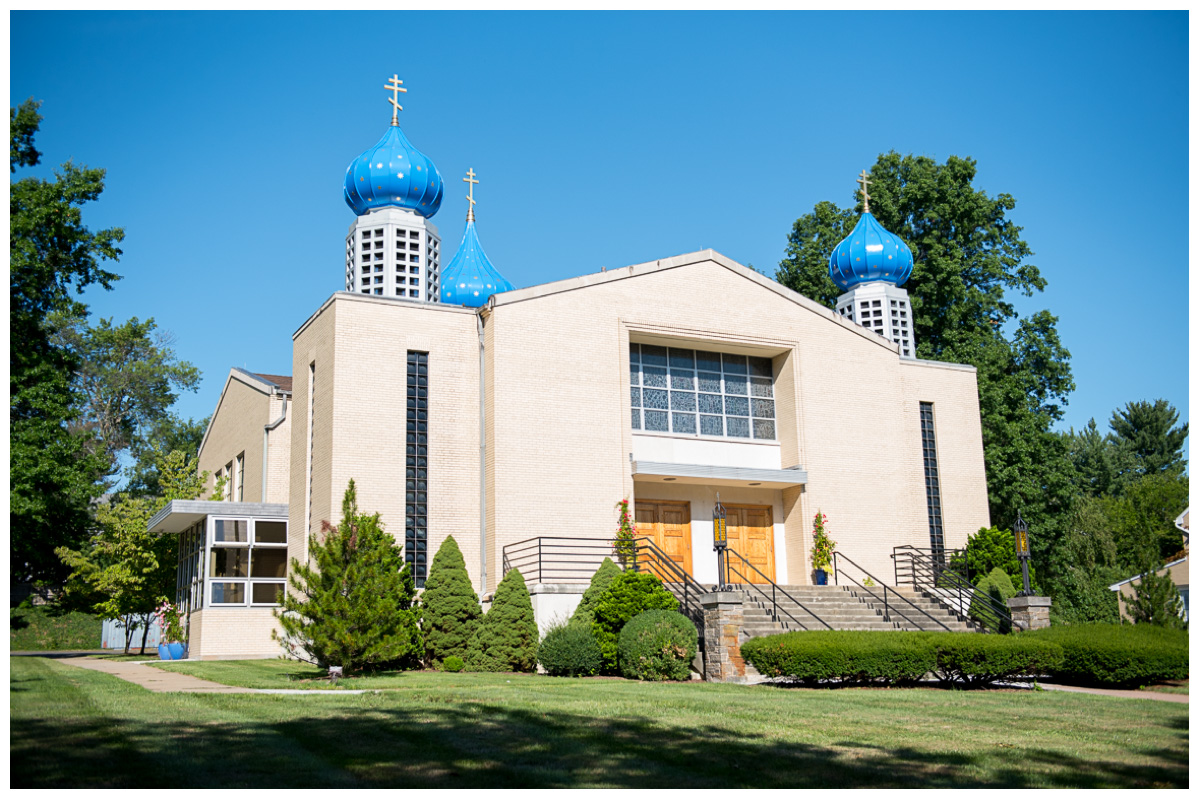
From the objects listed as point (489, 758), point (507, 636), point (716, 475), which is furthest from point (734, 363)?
point (489, 758)

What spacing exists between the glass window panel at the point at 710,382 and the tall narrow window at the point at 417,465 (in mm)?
6707

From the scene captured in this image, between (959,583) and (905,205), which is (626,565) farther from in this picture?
(905,205)

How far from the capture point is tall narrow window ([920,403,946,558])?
26578 millimetres

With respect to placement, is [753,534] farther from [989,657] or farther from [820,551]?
[989,657]

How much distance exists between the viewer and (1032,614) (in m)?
19.7

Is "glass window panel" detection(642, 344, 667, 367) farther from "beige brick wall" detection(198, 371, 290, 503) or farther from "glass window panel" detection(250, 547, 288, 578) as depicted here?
"glass window panel" detection(250, 547, 288, 578)

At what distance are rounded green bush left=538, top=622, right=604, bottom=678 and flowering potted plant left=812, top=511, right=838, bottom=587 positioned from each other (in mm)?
7229

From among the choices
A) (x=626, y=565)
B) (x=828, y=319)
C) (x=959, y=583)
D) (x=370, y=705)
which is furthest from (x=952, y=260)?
(x=370, y=705)

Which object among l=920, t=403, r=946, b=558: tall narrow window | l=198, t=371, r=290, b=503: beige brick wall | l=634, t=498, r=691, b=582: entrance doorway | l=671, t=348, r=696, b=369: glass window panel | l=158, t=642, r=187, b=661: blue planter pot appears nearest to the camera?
l=158, t=642, r=187, b=661: blue planter pot

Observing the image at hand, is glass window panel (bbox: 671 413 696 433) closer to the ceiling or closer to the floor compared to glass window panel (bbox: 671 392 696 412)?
closer to the floor

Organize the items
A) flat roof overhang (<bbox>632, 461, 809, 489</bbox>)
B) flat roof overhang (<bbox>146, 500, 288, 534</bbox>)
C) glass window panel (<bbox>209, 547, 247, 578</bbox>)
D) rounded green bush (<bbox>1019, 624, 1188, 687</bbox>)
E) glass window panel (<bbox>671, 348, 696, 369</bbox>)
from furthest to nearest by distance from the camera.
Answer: glass window panel (<bbox>671, 348, 696, 369</bbox>)
glass window panel (<bbox>209, 547, 247, 578</bbox>)
flat roof overhang (<bbox>146, 500, 288, 534</bbox>)
flat roof overhang (<bbox>632, 461, 809, 489</bbox>)
rounded green bush (<bbox>1019, 624, 1188, 687</bbox>)

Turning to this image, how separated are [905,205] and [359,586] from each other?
94.0 ft

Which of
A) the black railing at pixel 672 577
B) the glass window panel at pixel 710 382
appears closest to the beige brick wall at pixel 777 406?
the glass window panel at pixel 710 382

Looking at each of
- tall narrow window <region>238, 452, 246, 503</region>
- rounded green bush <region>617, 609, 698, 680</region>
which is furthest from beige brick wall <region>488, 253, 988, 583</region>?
tall narrow window <region>238, 452, 246, 503</region>
